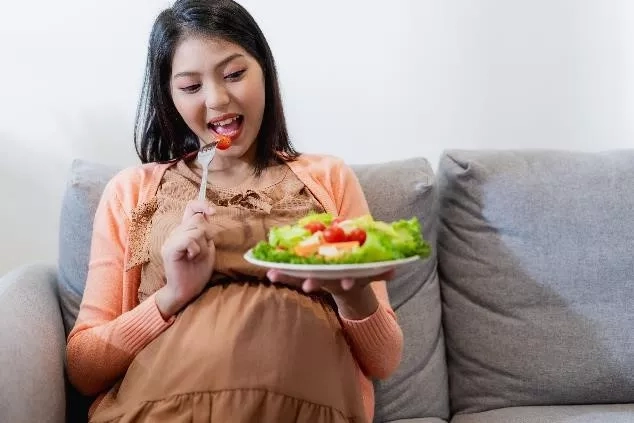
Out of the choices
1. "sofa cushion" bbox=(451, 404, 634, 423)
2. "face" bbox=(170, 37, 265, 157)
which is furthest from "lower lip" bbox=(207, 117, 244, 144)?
"sofa cushion" bbox=(451, 404, 634, 423)

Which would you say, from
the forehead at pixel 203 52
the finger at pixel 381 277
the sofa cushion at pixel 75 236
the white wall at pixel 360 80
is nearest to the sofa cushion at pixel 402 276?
the sofa cushion at pixel 75 236

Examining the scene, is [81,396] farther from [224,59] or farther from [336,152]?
[336,152]

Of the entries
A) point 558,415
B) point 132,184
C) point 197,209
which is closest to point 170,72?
point 132,184

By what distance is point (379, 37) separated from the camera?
1.66 meters

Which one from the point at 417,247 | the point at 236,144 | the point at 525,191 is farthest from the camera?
the point at 525,191

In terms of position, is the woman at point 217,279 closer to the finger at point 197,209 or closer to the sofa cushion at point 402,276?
the finger at point 197,209

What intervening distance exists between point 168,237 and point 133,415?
0.28m

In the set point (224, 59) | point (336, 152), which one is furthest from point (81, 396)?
point (336, 152)

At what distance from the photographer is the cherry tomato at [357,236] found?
870 millimetres

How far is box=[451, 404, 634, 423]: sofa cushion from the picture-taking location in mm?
1312

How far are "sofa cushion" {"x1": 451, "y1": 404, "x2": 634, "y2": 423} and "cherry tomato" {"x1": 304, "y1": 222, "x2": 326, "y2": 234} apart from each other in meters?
0.64

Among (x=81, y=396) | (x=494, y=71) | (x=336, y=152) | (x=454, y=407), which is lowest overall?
(x=454, y=407)

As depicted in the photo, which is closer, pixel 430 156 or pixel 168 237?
pixel 168 237

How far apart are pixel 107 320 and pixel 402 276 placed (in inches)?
22.0
